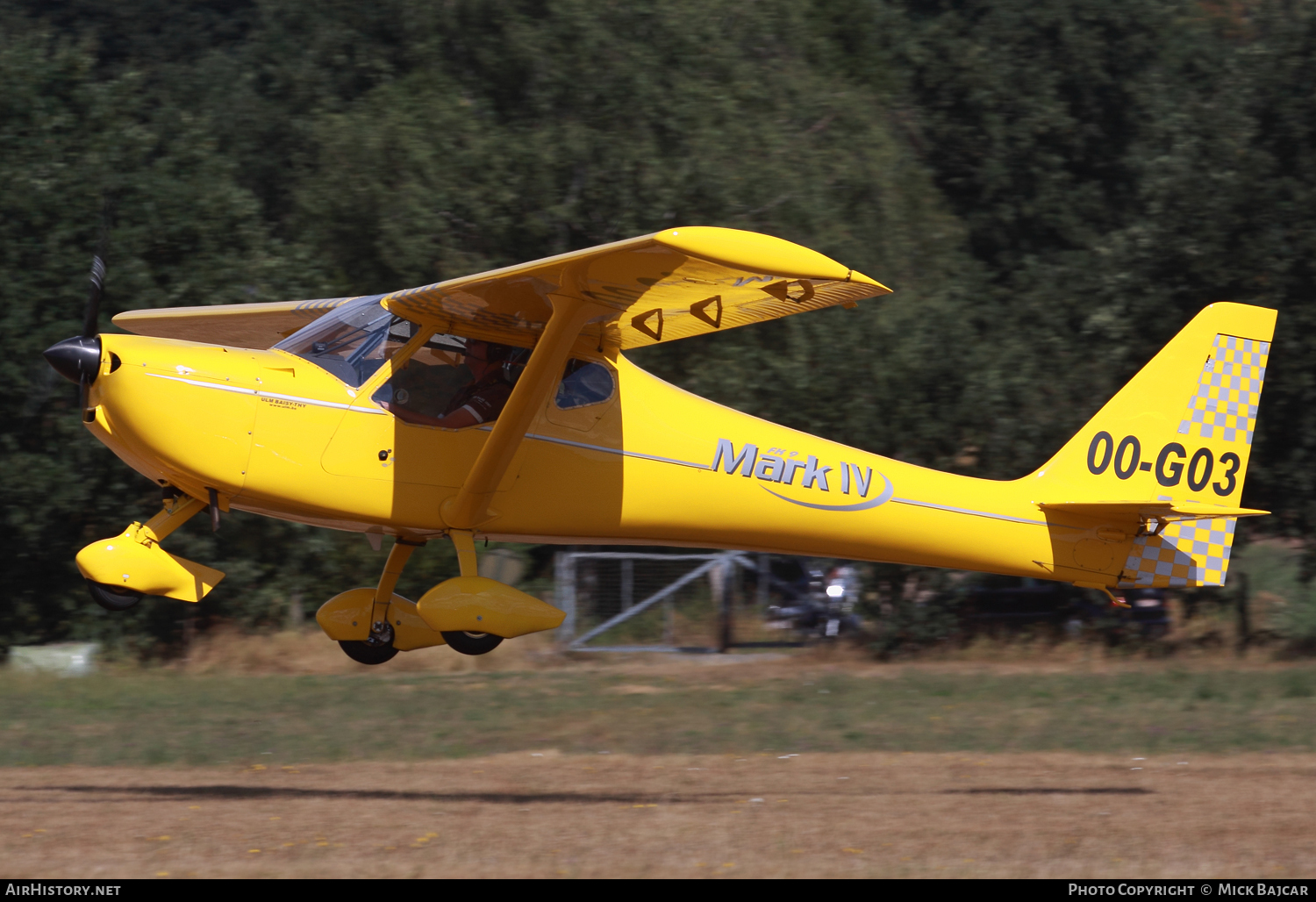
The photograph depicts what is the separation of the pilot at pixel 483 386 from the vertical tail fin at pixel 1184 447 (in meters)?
4.16

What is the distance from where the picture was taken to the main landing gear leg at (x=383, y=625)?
10000 millimetres

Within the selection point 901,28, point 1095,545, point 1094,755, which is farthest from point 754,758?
point 901,28

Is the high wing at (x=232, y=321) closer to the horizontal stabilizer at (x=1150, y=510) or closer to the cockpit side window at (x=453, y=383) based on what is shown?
the cockpit side window at (x=453, y=383)

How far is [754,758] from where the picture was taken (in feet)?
42.9

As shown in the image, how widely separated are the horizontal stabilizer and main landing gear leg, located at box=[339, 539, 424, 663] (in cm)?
475

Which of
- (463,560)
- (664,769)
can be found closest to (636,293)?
(463,560)

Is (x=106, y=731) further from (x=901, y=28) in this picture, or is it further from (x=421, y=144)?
(x=901, y=28)

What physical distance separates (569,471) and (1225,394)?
16.8 ft

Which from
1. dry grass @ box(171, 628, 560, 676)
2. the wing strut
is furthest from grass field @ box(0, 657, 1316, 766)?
the wing strut

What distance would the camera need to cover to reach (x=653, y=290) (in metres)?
8.58

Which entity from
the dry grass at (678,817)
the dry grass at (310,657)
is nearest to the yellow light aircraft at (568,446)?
the dry grass at (678,817)

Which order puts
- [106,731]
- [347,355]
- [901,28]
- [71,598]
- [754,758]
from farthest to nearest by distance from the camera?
[901,28] < [71,598] < [106,731] < [754,758] < [347,355]

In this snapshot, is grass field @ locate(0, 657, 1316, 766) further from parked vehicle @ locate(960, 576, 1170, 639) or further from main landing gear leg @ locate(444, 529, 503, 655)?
main landing gear leg @ locate(444, 529, 503, 655)

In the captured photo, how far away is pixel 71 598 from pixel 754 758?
10.5m
